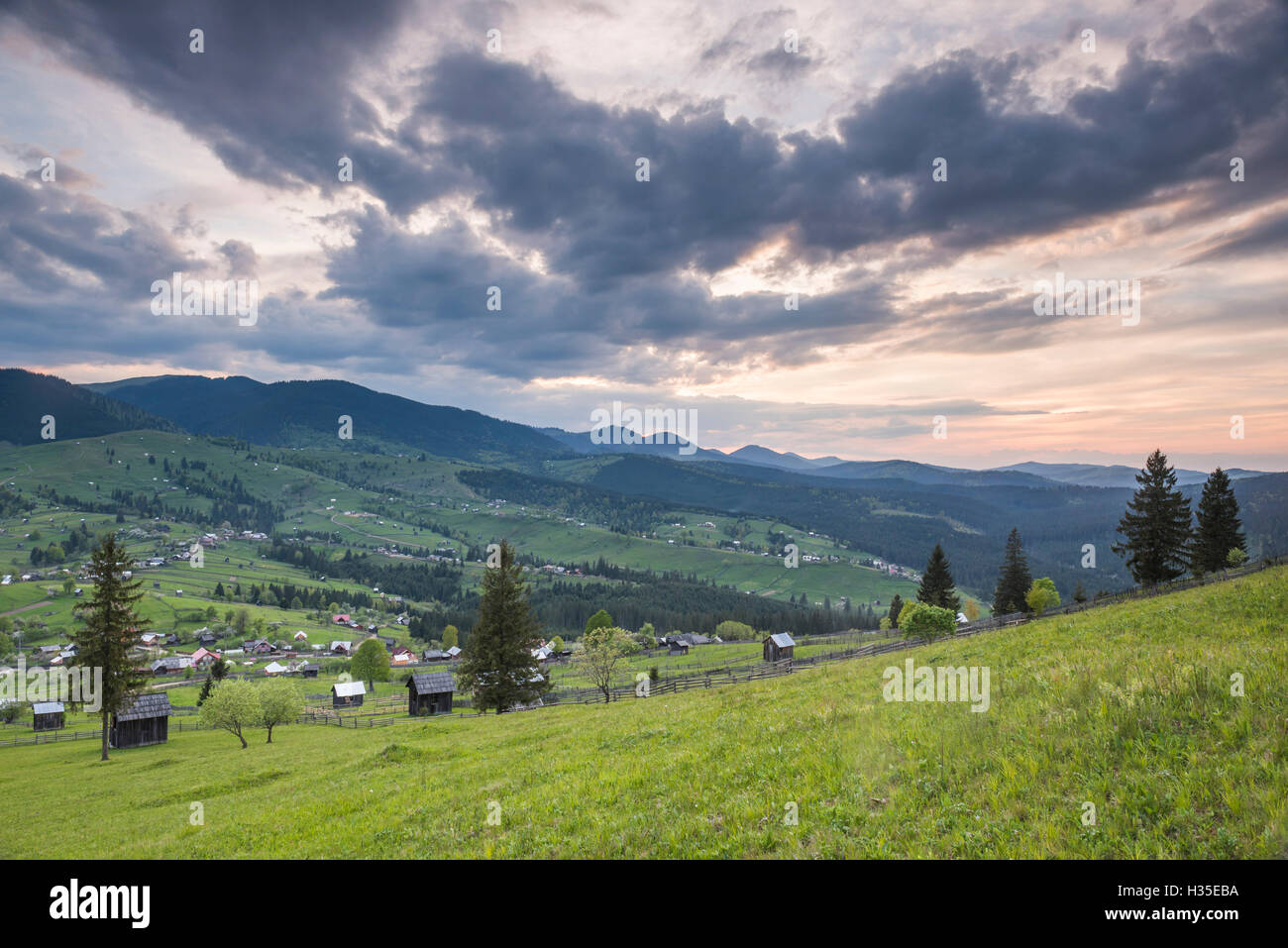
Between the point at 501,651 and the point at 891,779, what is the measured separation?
4783 centimetres

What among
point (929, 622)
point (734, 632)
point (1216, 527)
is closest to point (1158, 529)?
point (1216, 527)

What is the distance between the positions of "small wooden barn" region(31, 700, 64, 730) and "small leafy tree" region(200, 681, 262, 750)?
55.1 meters

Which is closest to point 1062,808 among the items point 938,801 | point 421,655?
point 938,801

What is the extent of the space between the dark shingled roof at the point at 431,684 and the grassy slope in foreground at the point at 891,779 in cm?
5604

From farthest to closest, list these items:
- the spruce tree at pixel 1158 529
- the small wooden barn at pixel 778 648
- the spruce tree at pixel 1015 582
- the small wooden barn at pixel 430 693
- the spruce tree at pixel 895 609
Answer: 1. the spruce tree at pixel 895 609
2. the small wooden barn at pixel 778 648
3. the spruce tree at pixel 1015 582
4. the small wooden barn at pixel 430 693
5. the spruce tree at pixel 1158 529

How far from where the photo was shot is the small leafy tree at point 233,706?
5466cm

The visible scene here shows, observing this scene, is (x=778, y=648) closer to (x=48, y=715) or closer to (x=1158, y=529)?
(x=1158, y=529)

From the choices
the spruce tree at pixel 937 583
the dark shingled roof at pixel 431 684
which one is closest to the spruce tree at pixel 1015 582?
the spruce tree at pixel 937 583

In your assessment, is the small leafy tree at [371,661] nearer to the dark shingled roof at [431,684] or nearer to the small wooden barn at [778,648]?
the dark shingled roof at [431,684]

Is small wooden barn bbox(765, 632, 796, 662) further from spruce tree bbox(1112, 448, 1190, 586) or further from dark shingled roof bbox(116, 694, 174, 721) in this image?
dark shingled roof bbox(116, 694, 174, 721)

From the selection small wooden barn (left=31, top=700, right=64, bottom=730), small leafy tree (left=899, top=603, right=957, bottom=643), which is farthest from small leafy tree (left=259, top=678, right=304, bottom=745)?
small leafy tree (left=899, top=603, right=957, bottom=643)

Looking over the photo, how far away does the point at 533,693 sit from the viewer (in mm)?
54406
